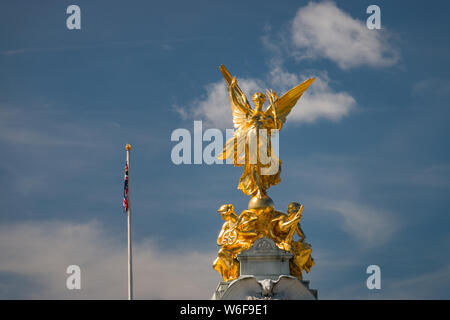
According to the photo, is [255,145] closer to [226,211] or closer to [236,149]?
[236,149]

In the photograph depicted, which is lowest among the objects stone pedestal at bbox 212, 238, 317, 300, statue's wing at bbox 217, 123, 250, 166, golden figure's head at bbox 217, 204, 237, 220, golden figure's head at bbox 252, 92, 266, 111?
stone pedestal at bbox 212, 238, 317, 300

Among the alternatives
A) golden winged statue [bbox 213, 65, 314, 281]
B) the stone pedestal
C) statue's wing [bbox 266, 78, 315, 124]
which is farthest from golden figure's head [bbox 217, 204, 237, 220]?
statue's wing [bbox 266, 78, 315, 124]

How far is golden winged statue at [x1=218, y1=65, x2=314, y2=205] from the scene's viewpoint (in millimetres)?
38656

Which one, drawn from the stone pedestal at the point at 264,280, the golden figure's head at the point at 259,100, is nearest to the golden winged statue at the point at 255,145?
the golden figure's head at the point at 259,100

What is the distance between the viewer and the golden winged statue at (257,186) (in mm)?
37388

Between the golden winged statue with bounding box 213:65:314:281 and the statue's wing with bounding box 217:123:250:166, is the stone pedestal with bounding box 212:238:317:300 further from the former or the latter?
the statue's wing with bounding box 217:123:250:166

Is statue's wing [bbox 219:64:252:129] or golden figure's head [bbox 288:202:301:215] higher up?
statue's wing [bbox 219:64:252:129]

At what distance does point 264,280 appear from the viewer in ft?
117

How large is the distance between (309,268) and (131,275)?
7.61 meters

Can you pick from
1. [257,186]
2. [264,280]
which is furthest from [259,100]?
[264,280]

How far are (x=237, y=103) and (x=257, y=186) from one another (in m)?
3.80

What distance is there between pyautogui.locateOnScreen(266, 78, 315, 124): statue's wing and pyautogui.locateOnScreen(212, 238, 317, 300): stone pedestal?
606 centimetres
